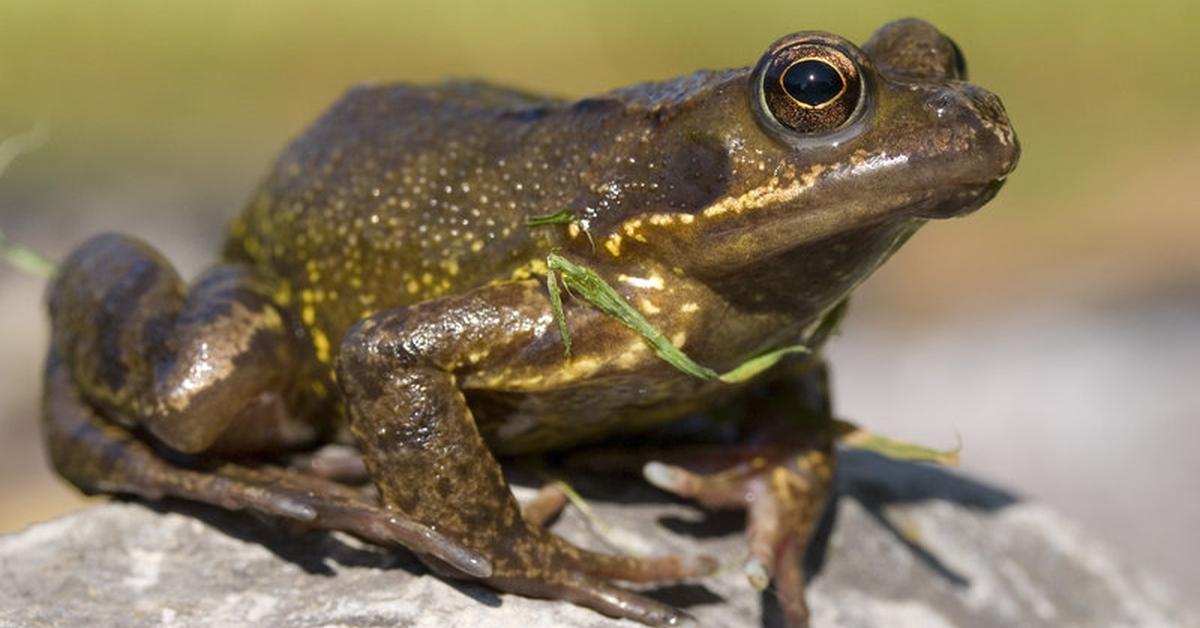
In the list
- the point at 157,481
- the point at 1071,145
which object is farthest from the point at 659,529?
the point at 1071,145

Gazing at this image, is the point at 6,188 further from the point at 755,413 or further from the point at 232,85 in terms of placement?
the point at 755,413

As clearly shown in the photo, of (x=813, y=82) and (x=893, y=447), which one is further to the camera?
(x=893, y=447)

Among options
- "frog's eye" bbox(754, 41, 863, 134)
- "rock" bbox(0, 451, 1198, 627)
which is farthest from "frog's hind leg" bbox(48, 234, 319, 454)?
"frog's eye" bbox(754, 41, 863, 134)

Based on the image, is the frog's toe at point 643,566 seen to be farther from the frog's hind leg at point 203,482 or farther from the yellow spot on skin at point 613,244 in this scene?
the yellow spot on skin at point 613,244

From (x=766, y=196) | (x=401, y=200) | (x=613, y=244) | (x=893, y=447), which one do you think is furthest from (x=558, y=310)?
(x=893, y=447)

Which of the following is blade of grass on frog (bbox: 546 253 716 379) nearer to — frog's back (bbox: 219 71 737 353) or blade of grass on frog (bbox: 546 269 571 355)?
blade of grass on frog (bbox: 546 269 571 355)

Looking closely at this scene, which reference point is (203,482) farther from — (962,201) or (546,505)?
(962,201)
